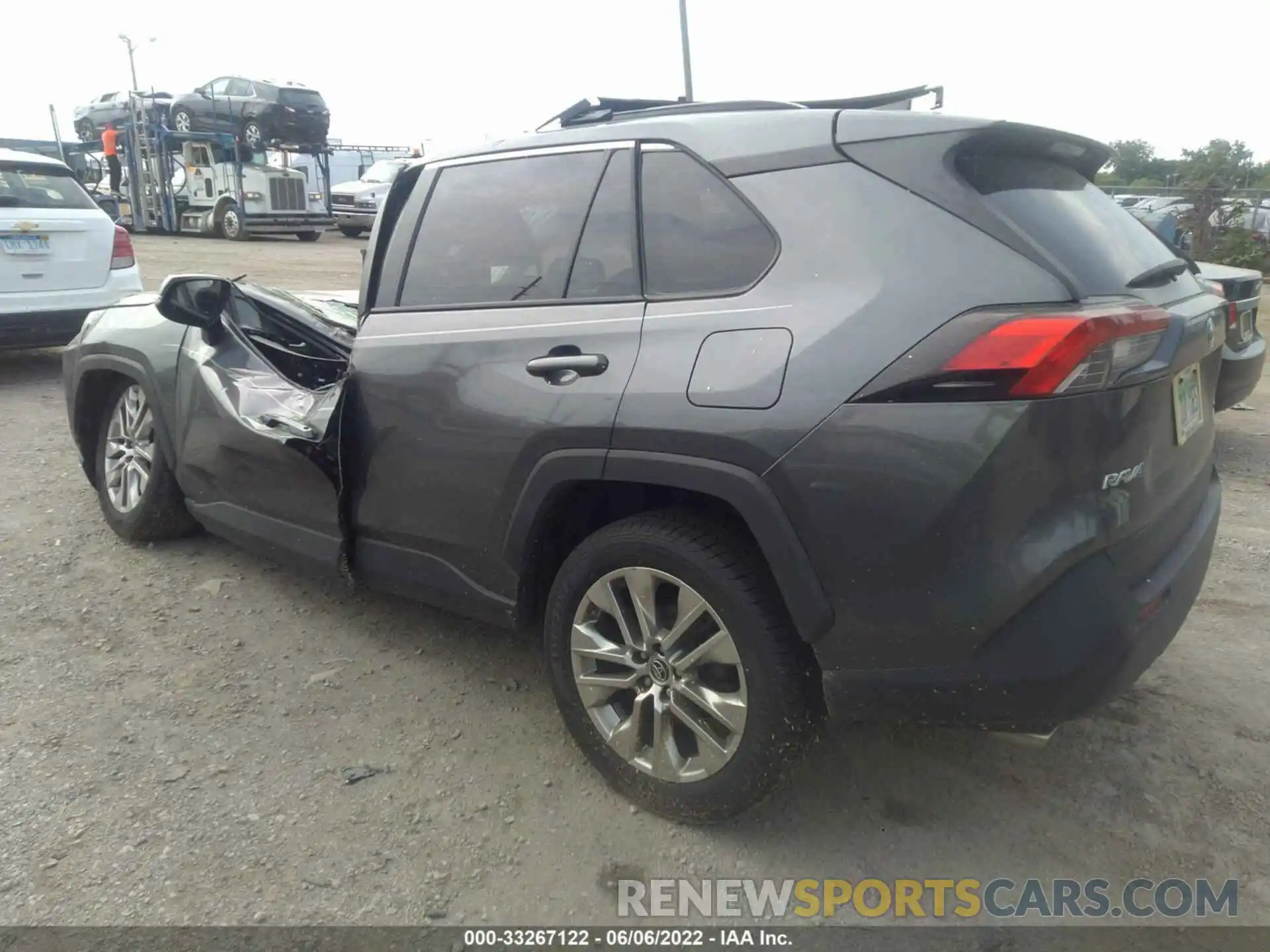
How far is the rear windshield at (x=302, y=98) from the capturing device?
22.2 m

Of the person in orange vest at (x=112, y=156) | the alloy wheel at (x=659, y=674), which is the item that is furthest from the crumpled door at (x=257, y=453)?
the person in orange vest at (x=112, y=156)

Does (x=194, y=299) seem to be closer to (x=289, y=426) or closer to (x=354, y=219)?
(x=289, y=426)

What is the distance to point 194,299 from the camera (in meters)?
4.03

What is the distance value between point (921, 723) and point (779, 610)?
1.39 ft

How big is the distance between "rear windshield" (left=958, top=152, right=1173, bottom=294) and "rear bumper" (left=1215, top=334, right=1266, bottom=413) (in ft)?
10.9

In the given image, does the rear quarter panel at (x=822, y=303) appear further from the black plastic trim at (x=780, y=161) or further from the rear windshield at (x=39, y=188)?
the rear windshield at (x=39, y=188)

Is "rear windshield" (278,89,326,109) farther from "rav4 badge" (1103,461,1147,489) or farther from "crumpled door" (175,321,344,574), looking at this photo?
"rav4 badge" (1103,461,1147,489)

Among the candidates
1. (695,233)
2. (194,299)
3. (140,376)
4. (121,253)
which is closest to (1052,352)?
(695,233)

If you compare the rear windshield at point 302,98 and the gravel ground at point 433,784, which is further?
the rear windshield at point 302,98

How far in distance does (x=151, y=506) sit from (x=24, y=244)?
4581 mm

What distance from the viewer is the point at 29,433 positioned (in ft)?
21.4

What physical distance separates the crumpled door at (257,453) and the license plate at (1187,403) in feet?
8.06

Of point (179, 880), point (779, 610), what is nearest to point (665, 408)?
point (779, 610)

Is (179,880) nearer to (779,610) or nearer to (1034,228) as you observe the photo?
(779,610)
